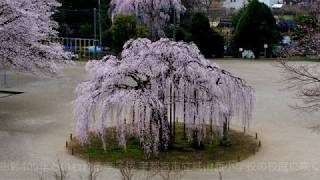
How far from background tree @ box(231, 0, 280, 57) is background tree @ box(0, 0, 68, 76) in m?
16.7

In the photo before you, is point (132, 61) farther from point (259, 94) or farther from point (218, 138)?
point (259, 94)

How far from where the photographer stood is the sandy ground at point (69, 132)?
38.8 ft

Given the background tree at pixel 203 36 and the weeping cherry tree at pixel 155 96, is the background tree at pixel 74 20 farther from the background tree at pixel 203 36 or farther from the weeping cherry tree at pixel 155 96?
the weeping cherry tree at pixel 155 96

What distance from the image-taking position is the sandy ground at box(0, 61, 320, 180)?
11812 millimetres

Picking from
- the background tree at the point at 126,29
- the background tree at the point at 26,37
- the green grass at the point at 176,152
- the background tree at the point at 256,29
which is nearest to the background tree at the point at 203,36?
the background tree at the point at 256,29

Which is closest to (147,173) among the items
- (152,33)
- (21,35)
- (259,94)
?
(21,35)

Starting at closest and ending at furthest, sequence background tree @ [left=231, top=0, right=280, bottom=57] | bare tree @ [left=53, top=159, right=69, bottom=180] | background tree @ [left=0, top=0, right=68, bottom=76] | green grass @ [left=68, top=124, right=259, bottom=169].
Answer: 1. bare tree @ [left=53, top=159, right=69, bottom=180]
2. green grass @ [left=68, top=124, right=259, bottom=169]
3. background tree @ [left=0, top=0, right=68, bottom=76]
4. background tree @ [left=231, top=0, right=280, bottom=57]

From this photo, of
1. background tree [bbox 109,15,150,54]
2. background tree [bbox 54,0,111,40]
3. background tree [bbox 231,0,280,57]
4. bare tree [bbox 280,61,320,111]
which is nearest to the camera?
bare tree [bbox 280,61,320,111]

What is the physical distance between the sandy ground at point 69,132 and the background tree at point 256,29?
33.5ft

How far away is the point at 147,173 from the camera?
38.5 ft

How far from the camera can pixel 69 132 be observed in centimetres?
1540

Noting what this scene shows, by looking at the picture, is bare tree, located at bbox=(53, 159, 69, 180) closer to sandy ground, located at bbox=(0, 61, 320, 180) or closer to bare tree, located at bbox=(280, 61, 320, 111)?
sandy ground, located at bbox=(0, 61, 320, 180)

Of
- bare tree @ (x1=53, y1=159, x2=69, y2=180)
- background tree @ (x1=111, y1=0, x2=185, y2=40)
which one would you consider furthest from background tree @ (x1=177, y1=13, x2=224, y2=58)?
bare tree @ (x1=53, y1=159, x2=69, y2=180)

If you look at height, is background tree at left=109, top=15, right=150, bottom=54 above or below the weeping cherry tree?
above
